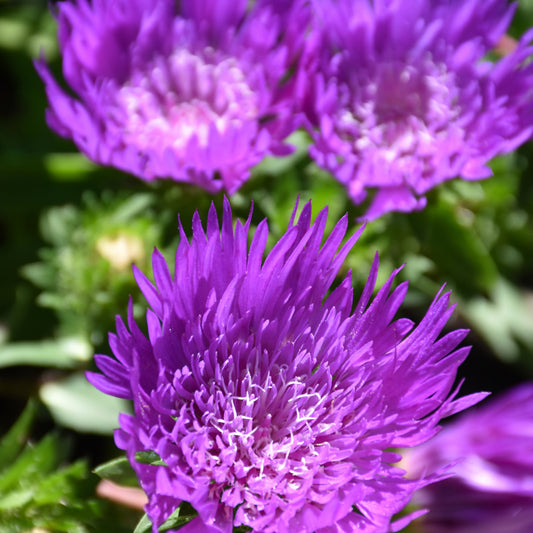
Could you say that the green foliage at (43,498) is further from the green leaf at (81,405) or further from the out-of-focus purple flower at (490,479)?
the out-of-focus purple flower at (490,479)

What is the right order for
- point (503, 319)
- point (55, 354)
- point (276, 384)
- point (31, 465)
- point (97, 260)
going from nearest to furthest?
point (276, 384) → point (31, 465) → point (97, 260) → point (55, 354) → point (503, 319)

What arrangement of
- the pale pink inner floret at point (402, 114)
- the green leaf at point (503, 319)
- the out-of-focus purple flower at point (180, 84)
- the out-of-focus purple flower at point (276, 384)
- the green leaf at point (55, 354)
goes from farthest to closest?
the green leaf at point (503, 319) < the green leaf at point (55, 354) < the pale pink inner floret at point (402, 114) < the out-of-focus purple flower at point (180, 84) < the out-of-focus purple flower at point (276, 384)

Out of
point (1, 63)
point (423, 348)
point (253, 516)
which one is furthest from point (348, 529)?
point (1, 63)

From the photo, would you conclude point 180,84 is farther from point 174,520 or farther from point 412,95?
point 174,520

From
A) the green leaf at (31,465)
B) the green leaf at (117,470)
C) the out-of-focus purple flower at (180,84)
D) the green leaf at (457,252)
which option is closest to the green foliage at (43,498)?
the green leaf at (31,465)

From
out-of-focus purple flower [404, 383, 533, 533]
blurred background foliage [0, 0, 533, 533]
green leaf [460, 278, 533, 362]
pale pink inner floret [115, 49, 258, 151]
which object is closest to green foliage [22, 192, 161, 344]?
blurred background foliage [0, 0, 533, 533]

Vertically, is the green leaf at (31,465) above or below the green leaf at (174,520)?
below

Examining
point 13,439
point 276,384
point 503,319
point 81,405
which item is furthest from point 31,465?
point 503,319

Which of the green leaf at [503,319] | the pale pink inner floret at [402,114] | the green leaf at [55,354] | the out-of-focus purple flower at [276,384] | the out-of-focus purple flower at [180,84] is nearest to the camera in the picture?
the out-of-focus purple flower at [276,384]
